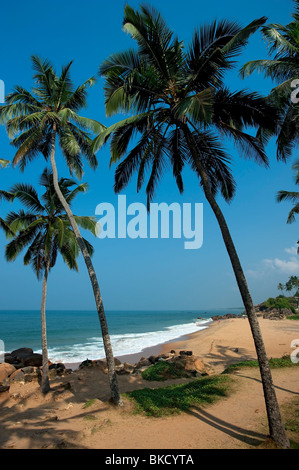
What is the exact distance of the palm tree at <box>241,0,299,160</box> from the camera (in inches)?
328

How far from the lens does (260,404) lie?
7.80 metres

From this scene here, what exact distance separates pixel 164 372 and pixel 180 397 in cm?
490

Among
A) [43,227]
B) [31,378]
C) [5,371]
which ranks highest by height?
[43,227]

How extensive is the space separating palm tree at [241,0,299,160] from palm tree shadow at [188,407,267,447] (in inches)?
308

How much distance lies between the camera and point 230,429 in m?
6.31

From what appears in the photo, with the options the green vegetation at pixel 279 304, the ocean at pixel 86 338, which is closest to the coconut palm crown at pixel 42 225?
the ocean at pixel 86 338

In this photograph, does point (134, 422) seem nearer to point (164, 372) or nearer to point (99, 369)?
point (164, 372)

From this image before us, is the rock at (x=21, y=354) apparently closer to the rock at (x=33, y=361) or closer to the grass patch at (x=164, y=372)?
the rock at (x=33, y=361)

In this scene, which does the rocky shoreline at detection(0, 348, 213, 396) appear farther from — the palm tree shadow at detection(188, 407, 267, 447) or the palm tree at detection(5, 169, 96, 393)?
the palm tree shadow at detection(188, 407, 267, 447)

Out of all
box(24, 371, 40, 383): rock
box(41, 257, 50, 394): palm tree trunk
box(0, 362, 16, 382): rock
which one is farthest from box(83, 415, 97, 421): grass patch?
box(0, 362, 16, 382): rock

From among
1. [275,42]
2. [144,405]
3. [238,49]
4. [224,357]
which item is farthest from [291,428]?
[224,357]

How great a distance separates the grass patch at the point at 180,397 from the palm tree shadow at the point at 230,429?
18.1 inches

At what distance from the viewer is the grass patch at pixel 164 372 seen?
12.8 m

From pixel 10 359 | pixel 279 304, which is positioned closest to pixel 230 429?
pixel 10 359
